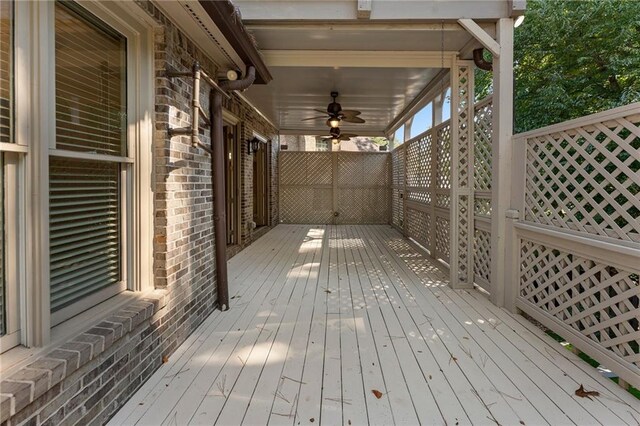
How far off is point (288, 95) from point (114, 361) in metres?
5.40

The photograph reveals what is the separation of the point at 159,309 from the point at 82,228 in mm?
710

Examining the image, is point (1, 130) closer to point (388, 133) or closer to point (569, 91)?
point (569, 91)

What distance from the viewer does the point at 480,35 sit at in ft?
11.1

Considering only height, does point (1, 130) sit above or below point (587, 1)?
below

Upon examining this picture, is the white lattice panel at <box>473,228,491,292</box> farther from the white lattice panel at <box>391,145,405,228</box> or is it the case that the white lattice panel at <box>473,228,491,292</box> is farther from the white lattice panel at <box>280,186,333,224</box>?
the white lattice panel at <box>280,186,333,224</box>

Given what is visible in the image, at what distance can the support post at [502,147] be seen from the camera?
338 centimetres

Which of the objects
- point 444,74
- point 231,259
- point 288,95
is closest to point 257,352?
point 231,259

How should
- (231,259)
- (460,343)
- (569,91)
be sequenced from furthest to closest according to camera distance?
(569,91) → (231,259) → (460,343)

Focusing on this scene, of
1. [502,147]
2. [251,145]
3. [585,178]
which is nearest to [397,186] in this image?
[251,145]

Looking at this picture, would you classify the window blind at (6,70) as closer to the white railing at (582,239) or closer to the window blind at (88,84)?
the window blind at (88,84)

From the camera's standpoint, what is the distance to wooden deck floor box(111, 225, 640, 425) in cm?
185

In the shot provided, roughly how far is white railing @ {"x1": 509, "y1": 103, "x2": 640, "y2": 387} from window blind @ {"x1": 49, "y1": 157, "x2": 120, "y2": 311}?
9.81ft

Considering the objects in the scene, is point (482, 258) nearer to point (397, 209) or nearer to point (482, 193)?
point (482, 193)

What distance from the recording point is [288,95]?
6402mm
